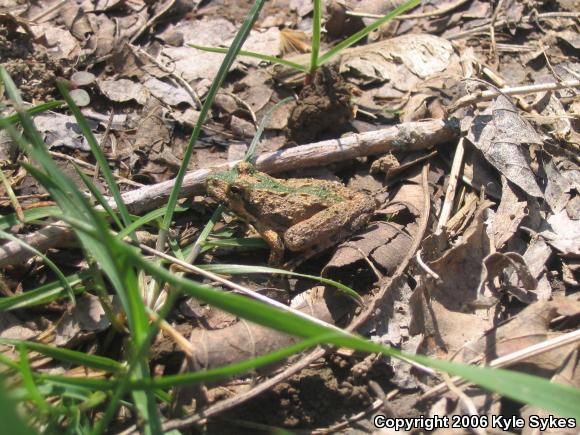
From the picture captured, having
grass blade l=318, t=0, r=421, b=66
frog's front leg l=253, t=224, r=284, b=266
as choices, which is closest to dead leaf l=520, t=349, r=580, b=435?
frog's front leg l=253, t=224, r=284, b=266

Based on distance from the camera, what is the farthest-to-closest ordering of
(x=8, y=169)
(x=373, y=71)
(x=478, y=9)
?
(x=478, y=9) < (x=373, y=71) < (x=8, y=169)

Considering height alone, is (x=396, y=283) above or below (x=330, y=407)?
above

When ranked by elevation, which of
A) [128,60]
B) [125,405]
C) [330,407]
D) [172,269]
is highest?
[128,60]

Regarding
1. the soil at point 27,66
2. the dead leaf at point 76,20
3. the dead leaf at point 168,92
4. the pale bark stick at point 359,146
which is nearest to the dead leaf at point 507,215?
the pale bark stick at point 359,146

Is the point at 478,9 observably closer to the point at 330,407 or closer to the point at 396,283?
the point at 396,283

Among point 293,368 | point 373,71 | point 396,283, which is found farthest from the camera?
point 373,71

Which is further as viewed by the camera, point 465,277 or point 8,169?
point 8,169

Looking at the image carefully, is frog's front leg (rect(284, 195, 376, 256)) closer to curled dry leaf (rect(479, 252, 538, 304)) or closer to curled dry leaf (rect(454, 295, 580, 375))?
curled dry leaf (rect(479, 252, 538, 304))

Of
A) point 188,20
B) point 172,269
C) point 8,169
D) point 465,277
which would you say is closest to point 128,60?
point 188,20
